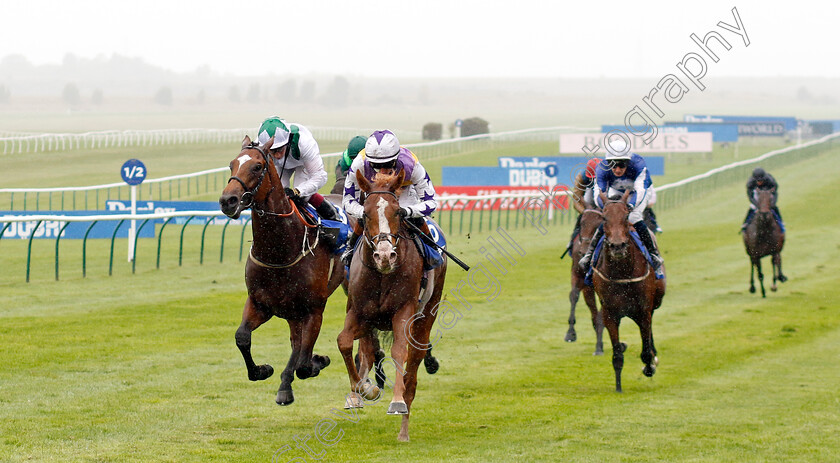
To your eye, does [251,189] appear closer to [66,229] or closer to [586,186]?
[586,186]

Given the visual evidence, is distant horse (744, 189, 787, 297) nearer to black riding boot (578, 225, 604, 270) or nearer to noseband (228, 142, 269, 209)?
black riding boot (578, 225, 604, 270)

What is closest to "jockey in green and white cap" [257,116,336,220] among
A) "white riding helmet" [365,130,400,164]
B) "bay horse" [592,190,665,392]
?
"white riding helmet" [365,130,400,164]

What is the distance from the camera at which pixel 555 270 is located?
791 inches

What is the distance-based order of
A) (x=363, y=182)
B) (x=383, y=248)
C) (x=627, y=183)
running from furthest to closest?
(x=627, y=183) → (x=363, y=182) → (x=383, y=248)

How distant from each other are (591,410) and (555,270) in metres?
11.2

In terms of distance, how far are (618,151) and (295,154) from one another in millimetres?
3407

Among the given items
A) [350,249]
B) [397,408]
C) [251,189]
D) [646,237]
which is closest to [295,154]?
[350,249]

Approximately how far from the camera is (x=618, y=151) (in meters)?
10.1

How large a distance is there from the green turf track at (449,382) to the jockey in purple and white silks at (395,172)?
155 centimetres

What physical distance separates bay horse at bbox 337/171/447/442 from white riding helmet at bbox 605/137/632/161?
317cm

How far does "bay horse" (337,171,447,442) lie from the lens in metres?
6.91

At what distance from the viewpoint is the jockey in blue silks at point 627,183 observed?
10.0 meters

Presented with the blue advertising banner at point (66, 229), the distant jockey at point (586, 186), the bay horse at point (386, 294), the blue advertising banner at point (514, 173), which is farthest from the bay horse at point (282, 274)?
the blue advertising banner at point (514, 173)

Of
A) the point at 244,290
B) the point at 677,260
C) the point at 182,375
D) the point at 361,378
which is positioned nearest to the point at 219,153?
the point at 677,260
